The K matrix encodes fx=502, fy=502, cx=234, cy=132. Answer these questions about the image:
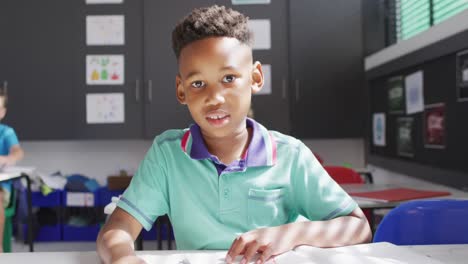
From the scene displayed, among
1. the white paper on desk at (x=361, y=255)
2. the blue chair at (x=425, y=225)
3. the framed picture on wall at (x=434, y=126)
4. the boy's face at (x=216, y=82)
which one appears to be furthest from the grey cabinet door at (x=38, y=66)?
the white paper on desk at (x=361, y=255)

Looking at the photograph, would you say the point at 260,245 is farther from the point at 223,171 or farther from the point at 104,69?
the point at 104,69

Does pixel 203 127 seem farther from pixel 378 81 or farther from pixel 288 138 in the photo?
A: pixel 378 81

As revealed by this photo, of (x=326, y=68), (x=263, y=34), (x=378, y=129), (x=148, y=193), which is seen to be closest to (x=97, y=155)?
(x=263, y=34)

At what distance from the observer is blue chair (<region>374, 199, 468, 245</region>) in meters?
1.07

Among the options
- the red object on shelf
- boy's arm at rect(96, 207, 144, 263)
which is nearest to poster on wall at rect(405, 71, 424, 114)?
the red object on shelf

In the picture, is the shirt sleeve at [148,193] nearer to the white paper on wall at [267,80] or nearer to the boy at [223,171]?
the boy at [223,171]

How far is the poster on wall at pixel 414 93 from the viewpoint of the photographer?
259 cm

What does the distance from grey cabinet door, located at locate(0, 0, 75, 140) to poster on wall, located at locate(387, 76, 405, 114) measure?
7.50ft

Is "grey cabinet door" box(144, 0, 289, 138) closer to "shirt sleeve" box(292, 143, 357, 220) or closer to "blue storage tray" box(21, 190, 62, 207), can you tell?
"blue storage tray" box(21, 190, 62, 207)

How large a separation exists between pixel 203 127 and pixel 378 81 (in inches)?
105

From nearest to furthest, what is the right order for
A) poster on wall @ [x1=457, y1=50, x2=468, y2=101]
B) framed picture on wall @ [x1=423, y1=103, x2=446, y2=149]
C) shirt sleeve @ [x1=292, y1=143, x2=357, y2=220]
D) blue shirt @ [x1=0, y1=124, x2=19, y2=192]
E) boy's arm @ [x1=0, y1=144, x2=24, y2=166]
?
shirt sleeve @ [x1=292, y1=143, x2=357, y2=220]
poster on wall @ [x1=457, y1=50, x2=468, y2=101]
framed picture on wall @ [x1=423, y1=103, x2=446, y2=149]
boy's arm @ [x1=0, y1=144, x2=24, y2=166]
blue shirt @ [x1=0, y1=124, x2=19, y2=192]

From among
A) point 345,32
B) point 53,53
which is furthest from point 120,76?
point 345,32

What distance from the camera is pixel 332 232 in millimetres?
930

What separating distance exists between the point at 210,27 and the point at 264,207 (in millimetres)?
380
